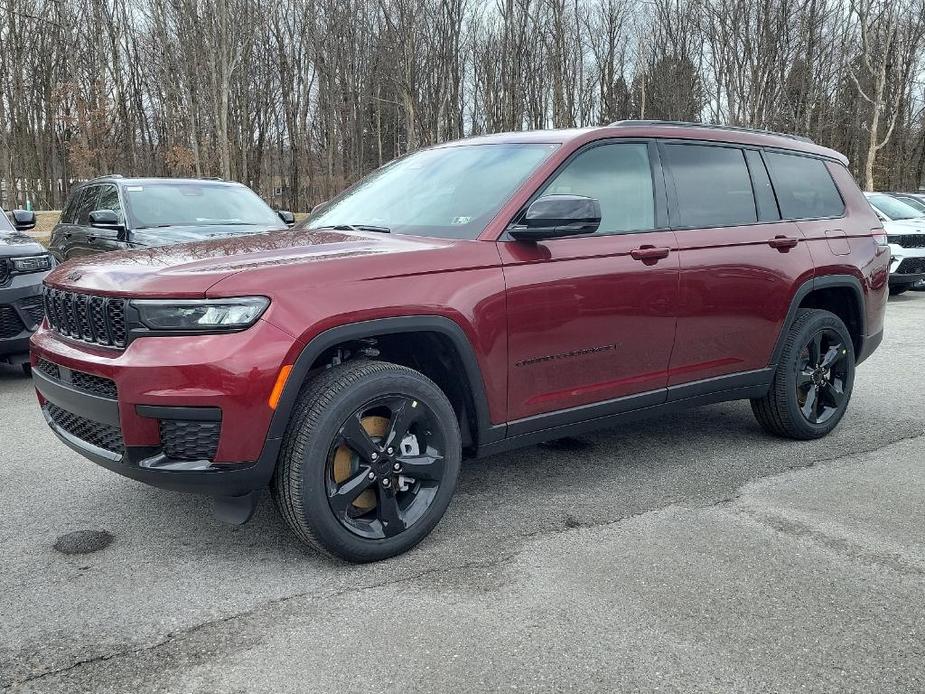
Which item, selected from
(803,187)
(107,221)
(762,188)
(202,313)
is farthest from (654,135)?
(107,221)

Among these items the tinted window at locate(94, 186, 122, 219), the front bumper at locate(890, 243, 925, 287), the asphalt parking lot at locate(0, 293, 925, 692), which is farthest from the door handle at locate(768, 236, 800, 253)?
the front bumper at locate(890, 243, 925, 287)

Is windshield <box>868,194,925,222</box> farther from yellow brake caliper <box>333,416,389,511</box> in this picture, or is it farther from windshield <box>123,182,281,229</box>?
yellow brake caliper <box>333,416,389,511</box>

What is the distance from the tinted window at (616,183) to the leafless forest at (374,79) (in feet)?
87.3

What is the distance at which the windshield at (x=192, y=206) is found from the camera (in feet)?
28.5

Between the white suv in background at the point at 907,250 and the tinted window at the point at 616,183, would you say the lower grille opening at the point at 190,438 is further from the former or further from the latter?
the white suv in background at the point at 907,250

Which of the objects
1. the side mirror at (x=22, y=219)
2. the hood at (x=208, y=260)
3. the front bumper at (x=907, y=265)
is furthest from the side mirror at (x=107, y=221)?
the front bumper at (x=907, y=265)

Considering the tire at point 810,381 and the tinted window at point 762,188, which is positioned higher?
the tinted window at point 762,188

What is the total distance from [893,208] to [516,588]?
1422 centimetres

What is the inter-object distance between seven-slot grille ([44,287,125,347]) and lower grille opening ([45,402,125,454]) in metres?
0.32

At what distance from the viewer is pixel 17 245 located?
22.7ft

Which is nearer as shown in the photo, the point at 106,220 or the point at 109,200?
the point at 106,220

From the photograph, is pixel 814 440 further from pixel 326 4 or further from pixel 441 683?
pixel 326 4

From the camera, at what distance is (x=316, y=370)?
330cm

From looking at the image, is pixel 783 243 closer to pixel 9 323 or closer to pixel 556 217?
pixel 556 217
